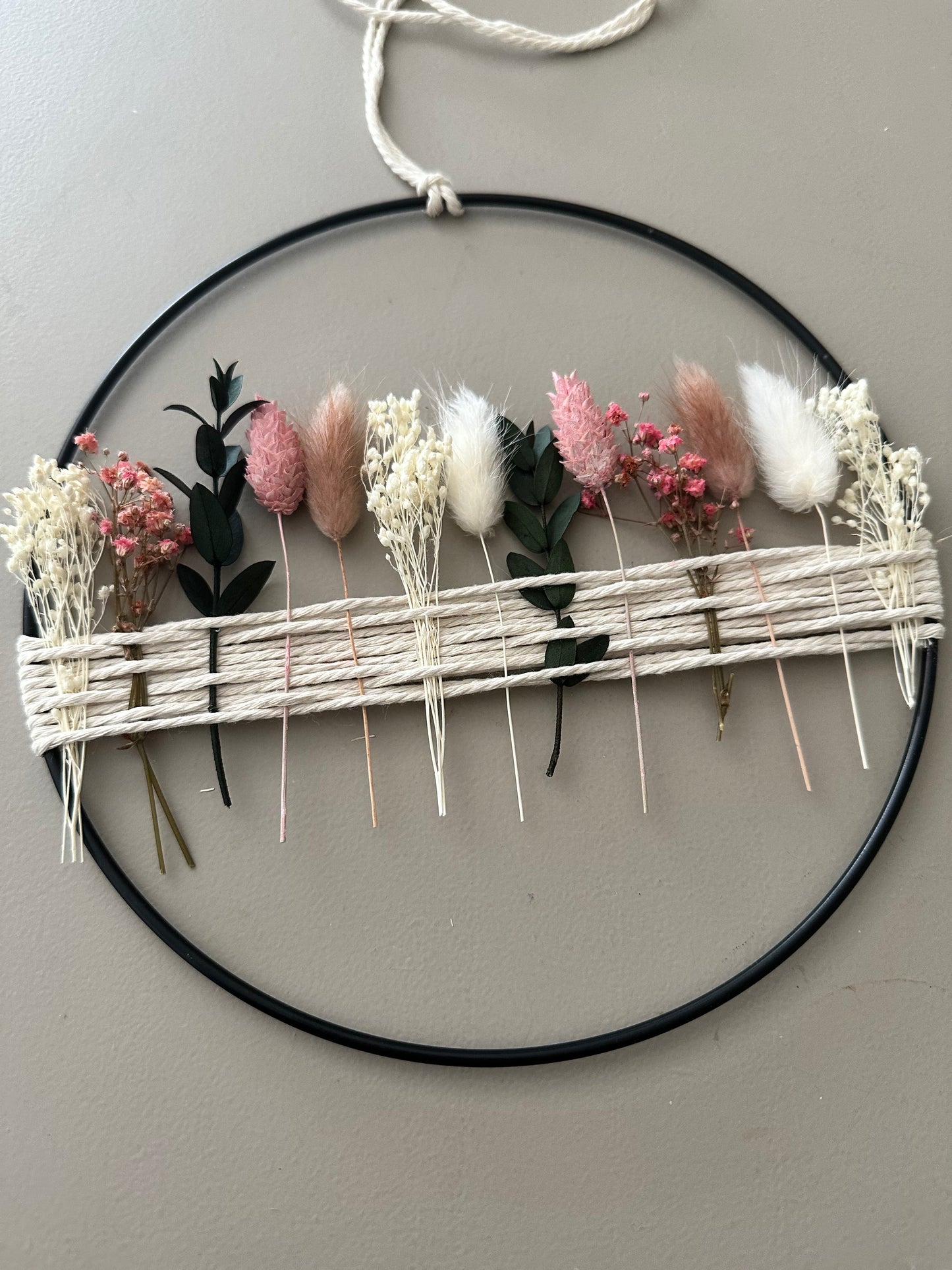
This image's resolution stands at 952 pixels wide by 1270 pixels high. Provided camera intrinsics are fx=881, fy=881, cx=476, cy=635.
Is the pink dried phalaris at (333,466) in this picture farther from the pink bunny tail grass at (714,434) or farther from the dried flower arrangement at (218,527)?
the pink bunny tail grass at (714,434)

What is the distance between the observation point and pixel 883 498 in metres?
0.90

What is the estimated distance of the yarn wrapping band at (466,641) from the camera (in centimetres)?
85

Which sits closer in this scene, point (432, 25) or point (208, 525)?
point (208, 525)

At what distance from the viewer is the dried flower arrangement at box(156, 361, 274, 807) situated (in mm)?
860

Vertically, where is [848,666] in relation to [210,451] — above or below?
below

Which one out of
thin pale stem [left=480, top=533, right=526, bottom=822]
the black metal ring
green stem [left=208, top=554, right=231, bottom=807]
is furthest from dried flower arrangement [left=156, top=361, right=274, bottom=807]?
thin pale stem [left=480, top=533, right=526, bottom=822]

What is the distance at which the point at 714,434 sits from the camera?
0.90 m

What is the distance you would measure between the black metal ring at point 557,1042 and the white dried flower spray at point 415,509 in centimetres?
22

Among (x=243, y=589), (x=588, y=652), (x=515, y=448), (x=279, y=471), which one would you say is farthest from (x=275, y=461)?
(x=588, y=652)

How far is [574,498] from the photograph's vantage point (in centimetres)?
89

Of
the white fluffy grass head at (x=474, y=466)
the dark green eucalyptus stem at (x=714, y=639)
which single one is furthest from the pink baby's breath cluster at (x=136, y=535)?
the dark green eucalyptus stem at (x=714, y=639)

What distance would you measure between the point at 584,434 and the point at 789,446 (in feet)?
0.70

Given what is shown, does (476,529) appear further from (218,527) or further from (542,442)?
(218,527)

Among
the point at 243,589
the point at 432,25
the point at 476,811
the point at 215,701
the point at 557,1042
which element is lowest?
the point at 557,1042
